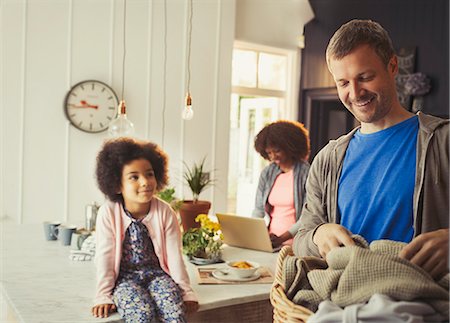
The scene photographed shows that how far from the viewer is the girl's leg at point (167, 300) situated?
174 cm

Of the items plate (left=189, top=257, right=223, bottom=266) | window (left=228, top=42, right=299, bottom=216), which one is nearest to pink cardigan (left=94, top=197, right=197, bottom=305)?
plate (left=189, top=257, right=223, bottom=266)

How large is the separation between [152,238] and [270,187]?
1199 mm

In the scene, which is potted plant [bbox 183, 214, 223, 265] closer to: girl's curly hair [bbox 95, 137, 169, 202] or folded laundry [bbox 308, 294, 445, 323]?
girl's curly hair [bbox 95, 137, 169, 202]

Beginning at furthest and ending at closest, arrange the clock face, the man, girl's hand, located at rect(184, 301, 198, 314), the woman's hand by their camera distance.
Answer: the clock face, the woman's hand, girl's hand, located at rect(184, 301, 198, 314), the man

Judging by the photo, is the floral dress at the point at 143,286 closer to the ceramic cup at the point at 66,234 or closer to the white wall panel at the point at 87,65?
the ceramic cup at the point at 66,234

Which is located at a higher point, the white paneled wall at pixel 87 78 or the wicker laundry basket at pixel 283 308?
the white paneled wall at pixel 87 78

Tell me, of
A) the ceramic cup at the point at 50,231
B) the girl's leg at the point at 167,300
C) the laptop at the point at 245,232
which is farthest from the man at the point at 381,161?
the ceramic cup at the point at 50,231

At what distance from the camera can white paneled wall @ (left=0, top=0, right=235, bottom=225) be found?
4.04m

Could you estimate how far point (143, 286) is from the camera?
6.23 ft

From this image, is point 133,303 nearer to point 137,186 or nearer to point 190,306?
point 190,306

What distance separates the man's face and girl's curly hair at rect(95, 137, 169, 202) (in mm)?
1241

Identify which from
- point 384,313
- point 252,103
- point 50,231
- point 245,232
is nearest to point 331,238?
point 384,313

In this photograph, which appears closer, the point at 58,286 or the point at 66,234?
the point at 58,286

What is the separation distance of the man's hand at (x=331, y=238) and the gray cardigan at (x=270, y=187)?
1.93m
